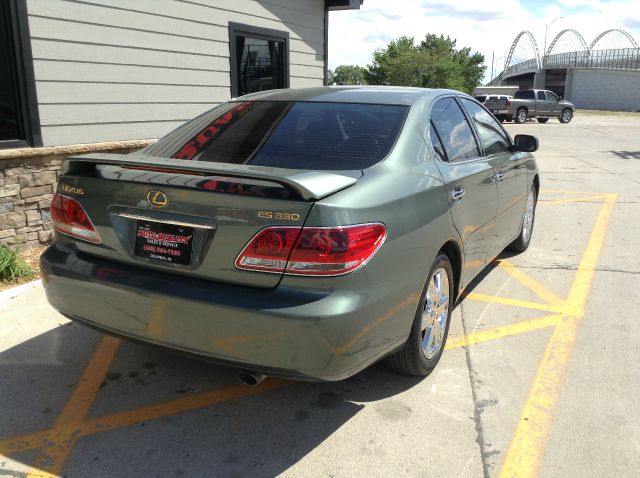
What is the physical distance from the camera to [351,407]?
307 centimetres

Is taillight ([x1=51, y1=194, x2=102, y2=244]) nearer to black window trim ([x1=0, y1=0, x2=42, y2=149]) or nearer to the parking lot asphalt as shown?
the parking lot asphalt

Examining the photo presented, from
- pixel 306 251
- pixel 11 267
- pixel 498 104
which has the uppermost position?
pixel 306 251

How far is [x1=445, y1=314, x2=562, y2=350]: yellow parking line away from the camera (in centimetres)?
385

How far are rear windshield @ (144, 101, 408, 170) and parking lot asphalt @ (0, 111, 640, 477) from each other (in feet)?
4.30

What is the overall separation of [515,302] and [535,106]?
30331 mm

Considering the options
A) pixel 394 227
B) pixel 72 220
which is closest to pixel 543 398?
pixel 394 227

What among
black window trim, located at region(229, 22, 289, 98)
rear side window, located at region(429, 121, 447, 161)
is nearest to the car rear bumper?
rear side window, located at region(429, 121, 447, 161)

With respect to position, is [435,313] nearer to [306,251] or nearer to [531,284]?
[306,251]

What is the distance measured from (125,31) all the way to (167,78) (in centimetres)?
81

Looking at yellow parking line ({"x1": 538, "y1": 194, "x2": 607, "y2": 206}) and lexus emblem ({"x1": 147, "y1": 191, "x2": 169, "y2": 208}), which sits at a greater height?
lexus emblem ({"x1": 147, "y1": 191, "x2": 169, "y2": 208})

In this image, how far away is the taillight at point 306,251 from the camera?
7.65 feet

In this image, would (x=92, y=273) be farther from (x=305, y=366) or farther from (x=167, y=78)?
(x=167, y=78)

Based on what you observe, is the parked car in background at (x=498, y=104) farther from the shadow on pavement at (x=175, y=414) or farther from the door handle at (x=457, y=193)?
the shadow on pavement at (x=175, y=414)

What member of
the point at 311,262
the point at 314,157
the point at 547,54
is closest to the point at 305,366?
the point at 311,262
